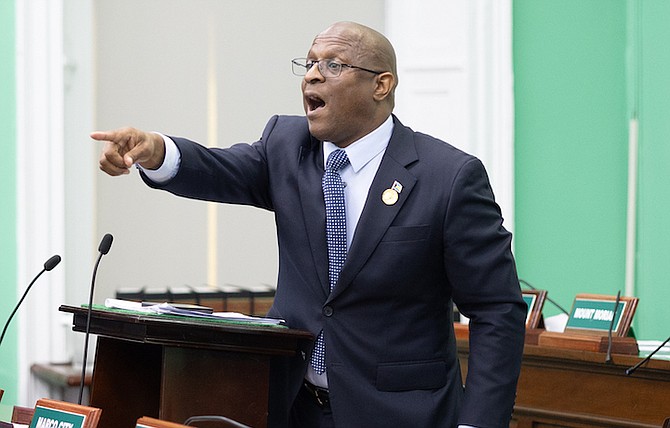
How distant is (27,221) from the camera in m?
4.34

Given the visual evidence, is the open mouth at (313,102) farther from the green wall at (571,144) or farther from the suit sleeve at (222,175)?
the green wall at (571,144)

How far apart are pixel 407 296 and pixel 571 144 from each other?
3.33m

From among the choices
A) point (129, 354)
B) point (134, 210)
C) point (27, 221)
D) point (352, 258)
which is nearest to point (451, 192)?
point (352, 258)

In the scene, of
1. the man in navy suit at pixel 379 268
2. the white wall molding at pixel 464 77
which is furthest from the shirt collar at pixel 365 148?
the white wall molding at pixel 464 77

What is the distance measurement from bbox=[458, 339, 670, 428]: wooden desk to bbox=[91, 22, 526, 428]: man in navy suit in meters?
1.09

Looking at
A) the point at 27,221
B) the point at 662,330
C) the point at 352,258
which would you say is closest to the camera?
the point at 352,258

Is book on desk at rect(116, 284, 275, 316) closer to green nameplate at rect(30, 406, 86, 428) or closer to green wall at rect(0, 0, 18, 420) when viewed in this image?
green wall at rect(0, 0, 18, 420)

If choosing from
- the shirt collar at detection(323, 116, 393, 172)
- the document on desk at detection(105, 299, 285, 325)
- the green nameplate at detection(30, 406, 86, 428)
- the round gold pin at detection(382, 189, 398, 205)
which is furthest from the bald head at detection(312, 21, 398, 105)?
the green nameplate at detection(30, 406, 86, 428)

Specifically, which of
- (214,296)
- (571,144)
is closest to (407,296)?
(214,296)

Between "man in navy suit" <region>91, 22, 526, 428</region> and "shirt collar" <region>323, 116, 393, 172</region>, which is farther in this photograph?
"shirt collar" <region>323, 116, 393, 172</region>

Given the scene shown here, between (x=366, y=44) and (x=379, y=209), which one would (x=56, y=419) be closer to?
(x=379, y=209)

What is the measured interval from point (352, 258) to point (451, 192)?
0.79 ft

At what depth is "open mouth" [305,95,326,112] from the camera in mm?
2259

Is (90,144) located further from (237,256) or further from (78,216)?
(237,256)
